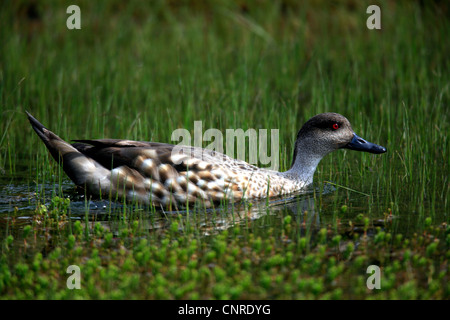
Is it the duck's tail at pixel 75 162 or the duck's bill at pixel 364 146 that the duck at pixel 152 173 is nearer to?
the duck's tail at pixel 75 162

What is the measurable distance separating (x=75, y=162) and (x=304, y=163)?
2615 millimetres

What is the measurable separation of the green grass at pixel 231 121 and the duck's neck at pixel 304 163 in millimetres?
281

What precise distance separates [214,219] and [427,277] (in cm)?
210

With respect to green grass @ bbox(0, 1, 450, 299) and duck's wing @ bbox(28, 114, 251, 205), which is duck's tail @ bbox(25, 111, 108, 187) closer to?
duck's wing @ bbox(28, 114, 251, 205)

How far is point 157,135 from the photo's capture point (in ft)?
27.4

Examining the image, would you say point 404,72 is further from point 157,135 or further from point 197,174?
point 197,174

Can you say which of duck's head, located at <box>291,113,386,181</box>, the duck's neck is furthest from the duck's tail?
duck's head, located at <box>291,113,386,181</box>

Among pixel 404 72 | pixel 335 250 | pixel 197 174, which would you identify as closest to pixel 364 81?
pixel 404 72

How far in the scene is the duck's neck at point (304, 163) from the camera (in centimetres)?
750

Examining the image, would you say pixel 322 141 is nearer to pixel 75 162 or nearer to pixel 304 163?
pixel 304 163

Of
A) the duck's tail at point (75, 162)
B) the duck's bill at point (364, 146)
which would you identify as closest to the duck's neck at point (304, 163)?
the duck's bill at point (364, 146)

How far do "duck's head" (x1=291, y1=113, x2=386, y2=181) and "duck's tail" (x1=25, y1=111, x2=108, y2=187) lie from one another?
2303mm

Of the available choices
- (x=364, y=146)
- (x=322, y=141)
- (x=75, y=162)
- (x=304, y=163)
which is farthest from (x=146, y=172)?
(x=364, y=146)

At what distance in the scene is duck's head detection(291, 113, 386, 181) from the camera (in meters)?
7.36
